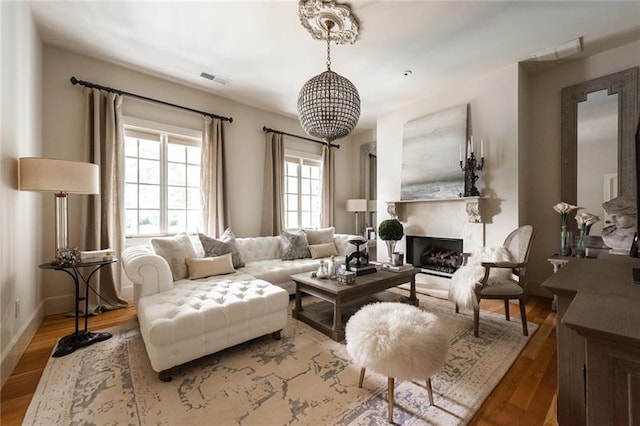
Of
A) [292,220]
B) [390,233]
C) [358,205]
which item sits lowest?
[390,233]

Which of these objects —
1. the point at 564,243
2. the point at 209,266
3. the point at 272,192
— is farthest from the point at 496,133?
the point at 209,266

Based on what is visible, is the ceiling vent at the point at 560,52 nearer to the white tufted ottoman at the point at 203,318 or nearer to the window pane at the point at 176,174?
the white tufted ottoman at the point at 203,318

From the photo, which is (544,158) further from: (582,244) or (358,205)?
(358,205)

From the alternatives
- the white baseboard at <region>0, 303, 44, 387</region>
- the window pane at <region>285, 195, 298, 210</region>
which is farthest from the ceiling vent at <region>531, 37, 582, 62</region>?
the white baseboard at <region>0, 303, 44, 387</region>

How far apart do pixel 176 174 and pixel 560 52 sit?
5.02 m

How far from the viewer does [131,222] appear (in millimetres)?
3395

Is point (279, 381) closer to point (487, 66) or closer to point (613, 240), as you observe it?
point (613, 240)

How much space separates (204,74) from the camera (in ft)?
11.2

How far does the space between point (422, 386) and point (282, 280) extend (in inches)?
77.5

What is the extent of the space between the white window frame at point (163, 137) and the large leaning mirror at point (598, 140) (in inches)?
194

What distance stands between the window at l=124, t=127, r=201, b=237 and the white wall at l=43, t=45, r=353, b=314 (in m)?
0.30

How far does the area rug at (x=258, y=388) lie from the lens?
1428 mm

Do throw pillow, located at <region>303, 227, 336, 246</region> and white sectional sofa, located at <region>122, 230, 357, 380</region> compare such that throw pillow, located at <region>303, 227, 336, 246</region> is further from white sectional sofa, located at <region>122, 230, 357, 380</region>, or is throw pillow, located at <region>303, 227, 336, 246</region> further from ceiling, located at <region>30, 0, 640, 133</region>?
ceiling, located at <region>30, 0, 640, 133</region>

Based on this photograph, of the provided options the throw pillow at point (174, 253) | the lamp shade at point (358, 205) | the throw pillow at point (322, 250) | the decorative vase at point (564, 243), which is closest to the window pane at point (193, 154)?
the throw pillow at point (174, 253)
